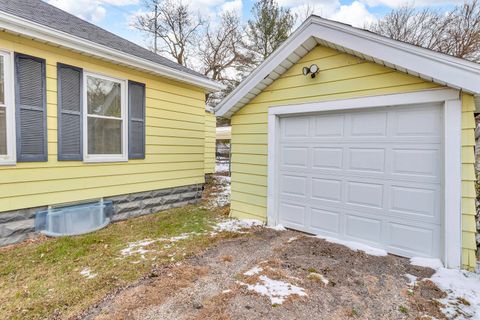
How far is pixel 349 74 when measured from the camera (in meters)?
4.06

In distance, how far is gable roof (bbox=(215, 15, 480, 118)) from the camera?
3062mm

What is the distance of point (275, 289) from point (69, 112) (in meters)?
4.30

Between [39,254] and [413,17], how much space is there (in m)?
16.5

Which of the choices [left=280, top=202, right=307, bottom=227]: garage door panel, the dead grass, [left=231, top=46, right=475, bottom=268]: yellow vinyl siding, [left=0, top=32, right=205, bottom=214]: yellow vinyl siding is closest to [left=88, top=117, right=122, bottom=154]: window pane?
[left=0, top=32, right=205, bottom=214]: yellow vinyl siding

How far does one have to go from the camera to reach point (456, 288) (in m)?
2.83

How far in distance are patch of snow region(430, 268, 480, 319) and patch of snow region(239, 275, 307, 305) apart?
1376mm

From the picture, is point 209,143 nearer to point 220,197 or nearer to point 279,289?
point 220,197

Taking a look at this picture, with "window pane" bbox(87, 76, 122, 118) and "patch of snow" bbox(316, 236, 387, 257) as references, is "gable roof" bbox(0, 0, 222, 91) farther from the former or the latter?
"patch of snow" bbox(316, 236, 387, 257)

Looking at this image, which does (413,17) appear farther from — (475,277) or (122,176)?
(122,176)

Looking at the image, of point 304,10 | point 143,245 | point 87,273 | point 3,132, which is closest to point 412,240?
point 143,245

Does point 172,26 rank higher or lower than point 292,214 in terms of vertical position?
higher

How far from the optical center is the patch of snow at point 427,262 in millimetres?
3348

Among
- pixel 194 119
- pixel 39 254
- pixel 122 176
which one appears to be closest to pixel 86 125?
pixel 122 176

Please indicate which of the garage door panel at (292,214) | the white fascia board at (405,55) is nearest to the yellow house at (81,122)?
the garage door panel at (292,214)
